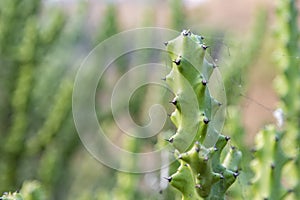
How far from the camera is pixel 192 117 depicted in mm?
894

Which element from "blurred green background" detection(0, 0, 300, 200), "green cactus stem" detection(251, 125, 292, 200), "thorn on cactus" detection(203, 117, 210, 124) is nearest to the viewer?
"thorn on cactus" detection(203, 117, 210, 124)

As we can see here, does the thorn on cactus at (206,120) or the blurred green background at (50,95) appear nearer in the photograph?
the thorn on cactus at (206,120)

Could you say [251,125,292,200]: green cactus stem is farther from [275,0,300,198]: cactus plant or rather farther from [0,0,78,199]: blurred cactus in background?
[0,0,78,199]: blurred cactus in background

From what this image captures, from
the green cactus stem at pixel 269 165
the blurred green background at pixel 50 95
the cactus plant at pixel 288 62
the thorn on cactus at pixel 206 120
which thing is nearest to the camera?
the thorn on cactus at pixel 206 120

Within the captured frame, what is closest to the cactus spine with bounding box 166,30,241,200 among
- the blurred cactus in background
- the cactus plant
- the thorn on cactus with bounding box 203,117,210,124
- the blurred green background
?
the thorn on cactus with bounding box 203,117,210,124

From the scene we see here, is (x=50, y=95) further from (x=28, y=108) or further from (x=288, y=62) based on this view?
(x=288, y=62)

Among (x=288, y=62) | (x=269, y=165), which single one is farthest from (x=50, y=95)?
(x=269, y=165)

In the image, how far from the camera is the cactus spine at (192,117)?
34.6 inches

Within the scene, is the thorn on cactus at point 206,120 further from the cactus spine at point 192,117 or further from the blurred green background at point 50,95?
the blurred green background at point 50,95

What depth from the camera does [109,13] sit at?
3463 mm

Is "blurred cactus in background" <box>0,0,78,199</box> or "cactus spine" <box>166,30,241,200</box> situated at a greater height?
"blurred cactus in background" <box>0,0,78,199</box>

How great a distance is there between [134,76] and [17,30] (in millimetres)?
862

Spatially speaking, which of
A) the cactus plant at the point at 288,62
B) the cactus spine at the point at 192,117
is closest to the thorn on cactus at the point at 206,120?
the cactus spine at the point at 192,117

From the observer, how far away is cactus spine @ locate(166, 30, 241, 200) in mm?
878
